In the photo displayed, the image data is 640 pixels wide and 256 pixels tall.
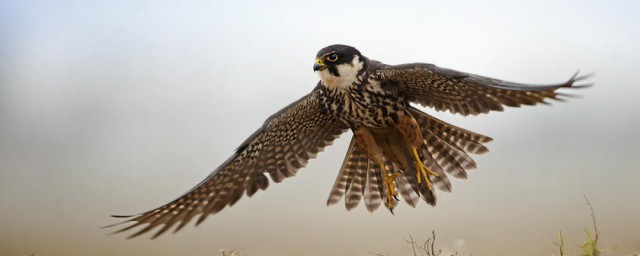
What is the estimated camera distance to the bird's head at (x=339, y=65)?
5.00 metres

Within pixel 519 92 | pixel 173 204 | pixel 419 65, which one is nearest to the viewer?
pixel 519 92

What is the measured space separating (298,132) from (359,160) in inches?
24.6

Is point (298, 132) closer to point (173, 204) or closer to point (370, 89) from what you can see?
point (370, 89)

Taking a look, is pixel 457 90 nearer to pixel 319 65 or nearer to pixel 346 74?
pixel 346 74

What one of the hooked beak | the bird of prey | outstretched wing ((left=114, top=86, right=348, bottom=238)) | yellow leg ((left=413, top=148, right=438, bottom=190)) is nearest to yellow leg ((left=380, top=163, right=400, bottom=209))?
the bird of prey

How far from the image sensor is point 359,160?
560cm

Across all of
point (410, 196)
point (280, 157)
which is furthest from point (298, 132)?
point (410, 196)

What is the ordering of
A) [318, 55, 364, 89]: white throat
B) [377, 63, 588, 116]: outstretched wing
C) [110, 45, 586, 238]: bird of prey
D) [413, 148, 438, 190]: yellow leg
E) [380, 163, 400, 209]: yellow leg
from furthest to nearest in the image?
1. [380, 163, 400, 209]: yellow leg
2. [413, 148, 438, 190]: yellow leg
3. [318, 55, 364, 89]: white throat
4. [110, 45, 586, 238]: bird of prey
5. [377, 63, 588, 116]: outstretched wing

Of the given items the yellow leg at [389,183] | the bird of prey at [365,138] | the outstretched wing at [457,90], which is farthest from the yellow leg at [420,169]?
the outstretched wing at [457,90]

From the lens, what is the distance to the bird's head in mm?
5000

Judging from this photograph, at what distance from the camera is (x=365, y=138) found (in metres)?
5.28

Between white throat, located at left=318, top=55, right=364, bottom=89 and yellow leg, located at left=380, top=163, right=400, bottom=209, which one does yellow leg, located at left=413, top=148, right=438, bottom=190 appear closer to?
yellow leg, located at left=380, top=163, right=400, bottom=209

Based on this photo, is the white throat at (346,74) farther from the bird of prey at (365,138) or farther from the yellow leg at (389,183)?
the yellow leg at (389,183)

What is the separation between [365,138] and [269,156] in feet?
3.05
